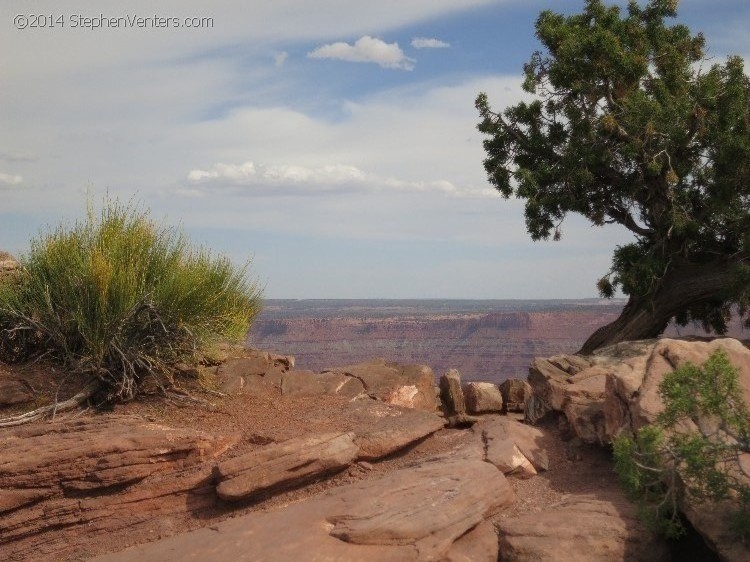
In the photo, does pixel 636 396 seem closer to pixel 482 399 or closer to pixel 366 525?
pixel 366 525

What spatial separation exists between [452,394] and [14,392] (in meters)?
6.80

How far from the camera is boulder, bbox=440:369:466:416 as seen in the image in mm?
12492

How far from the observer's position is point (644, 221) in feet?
53.6

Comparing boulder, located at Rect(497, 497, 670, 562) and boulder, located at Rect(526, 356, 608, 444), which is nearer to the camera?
boulder, located at Rect(497, 497, 670, 562)

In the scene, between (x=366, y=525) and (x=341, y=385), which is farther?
(x=341, y=385)

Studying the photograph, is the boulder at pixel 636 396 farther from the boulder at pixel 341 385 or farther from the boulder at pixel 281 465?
the boulder at pixel 281 465

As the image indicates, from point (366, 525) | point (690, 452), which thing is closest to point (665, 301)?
point (690, 452)

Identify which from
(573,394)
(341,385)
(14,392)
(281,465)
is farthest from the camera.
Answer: (341,385)

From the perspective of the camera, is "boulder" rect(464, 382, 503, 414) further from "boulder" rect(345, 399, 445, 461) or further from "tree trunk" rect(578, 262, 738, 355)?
"tree trunk" rect(578, 262, 738, 355)

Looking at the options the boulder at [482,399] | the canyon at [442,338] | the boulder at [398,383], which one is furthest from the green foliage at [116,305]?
the canyon at [442,338]

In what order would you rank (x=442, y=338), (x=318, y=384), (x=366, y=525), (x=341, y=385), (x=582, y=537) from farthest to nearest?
(x=442, y=338) < (x=341, y=385) < (x=318, y=384) < (x=582, y=537) < (x=366, y=525)

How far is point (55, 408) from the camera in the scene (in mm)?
9781

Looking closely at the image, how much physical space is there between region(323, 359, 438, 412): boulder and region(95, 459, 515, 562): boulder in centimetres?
335

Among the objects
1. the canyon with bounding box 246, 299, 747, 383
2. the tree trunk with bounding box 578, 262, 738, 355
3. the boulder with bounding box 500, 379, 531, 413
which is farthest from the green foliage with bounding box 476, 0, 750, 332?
the canyon with bounding box 246, 299, 747, 383
